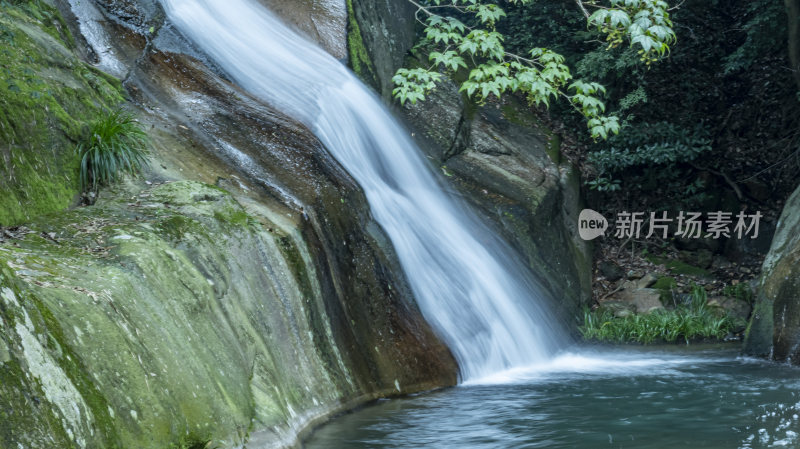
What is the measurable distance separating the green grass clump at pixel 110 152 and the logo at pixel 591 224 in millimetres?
7665

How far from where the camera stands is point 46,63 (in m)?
6.59

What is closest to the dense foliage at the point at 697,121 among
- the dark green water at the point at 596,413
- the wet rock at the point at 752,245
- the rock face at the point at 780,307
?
the wet rock at the point at 752,245

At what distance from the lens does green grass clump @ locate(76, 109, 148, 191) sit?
6.08 meters

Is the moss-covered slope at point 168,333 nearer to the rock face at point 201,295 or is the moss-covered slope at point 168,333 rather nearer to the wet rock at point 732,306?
the rock face at point 201,295

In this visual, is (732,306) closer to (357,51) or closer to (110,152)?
(357,51)

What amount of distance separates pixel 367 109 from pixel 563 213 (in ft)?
12.3

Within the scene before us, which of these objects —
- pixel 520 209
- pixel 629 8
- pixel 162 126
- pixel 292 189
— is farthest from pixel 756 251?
pixel 162 126

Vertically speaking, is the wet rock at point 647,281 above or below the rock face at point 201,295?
above

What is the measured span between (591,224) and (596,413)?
6604mm

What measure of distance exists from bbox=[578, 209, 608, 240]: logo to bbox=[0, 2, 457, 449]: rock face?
5235 mm

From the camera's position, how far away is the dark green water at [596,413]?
535 cm

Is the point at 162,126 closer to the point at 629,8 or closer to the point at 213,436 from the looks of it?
the point at 213,436

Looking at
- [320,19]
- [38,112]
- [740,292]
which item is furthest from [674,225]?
[38,112]

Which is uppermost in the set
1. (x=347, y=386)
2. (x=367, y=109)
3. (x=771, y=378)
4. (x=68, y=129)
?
(x=367, y=109)
